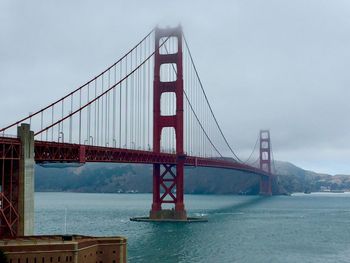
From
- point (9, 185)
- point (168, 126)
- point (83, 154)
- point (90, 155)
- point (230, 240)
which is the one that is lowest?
point (230, 240)

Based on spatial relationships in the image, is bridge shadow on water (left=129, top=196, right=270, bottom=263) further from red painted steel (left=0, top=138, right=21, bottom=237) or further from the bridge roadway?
red painted steel (left=0, top=138, right=21, bottom=237)

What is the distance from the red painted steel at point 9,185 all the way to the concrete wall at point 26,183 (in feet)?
1.16

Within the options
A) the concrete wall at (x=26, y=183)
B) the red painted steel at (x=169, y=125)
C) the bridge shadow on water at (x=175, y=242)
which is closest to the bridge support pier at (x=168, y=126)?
the red painted steel at (x=169, y=125)

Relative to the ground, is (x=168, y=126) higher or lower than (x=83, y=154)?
higher

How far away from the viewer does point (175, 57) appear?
93812 millimetres

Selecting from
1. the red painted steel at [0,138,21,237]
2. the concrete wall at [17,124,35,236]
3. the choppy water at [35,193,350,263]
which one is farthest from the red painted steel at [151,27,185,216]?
the red painted steel at [0,138,21,237]

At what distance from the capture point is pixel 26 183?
44906mm

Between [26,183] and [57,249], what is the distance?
10022mm

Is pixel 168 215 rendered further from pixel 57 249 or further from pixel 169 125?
pixel 57 249

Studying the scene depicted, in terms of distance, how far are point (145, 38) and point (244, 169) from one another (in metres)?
59.9

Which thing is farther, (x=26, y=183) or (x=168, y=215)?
(x=168, y=215)

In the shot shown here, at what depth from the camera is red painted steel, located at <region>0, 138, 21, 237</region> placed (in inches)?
1713

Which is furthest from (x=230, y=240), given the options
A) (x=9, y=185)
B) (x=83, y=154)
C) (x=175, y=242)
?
(x=9, y=185)

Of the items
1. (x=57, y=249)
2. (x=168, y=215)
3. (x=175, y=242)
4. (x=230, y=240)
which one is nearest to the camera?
(x=57, y=249)
